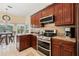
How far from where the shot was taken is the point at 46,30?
6.05ft

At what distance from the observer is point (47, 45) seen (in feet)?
6.04

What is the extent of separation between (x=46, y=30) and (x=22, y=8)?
0.46m

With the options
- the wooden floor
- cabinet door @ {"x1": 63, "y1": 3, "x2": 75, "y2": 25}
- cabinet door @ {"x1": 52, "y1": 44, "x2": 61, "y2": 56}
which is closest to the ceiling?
cabinet door @ {"x1": 63, "y1": 3, "x2": 75, "y2": 25}

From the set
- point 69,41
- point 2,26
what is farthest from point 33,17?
point 69,41

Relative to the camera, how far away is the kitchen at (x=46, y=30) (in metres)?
1.76

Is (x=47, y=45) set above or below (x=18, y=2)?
below

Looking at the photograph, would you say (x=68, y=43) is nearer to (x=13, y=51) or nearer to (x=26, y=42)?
(x=26, y=42)

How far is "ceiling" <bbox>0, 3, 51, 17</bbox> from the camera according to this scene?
1771mm

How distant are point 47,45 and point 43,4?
0.58 metres

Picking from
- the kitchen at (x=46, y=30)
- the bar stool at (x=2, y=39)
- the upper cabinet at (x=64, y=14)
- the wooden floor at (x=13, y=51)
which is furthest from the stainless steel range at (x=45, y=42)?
the bar stool at (x=2, y=39)

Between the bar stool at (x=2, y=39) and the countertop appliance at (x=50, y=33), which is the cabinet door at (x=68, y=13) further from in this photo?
the bar stool at (x=2, y=39)

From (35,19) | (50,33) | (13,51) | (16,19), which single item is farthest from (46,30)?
(13,51)

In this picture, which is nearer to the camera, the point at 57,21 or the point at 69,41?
the point at 69,41

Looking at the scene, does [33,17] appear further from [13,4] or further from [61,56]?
[61,56]
